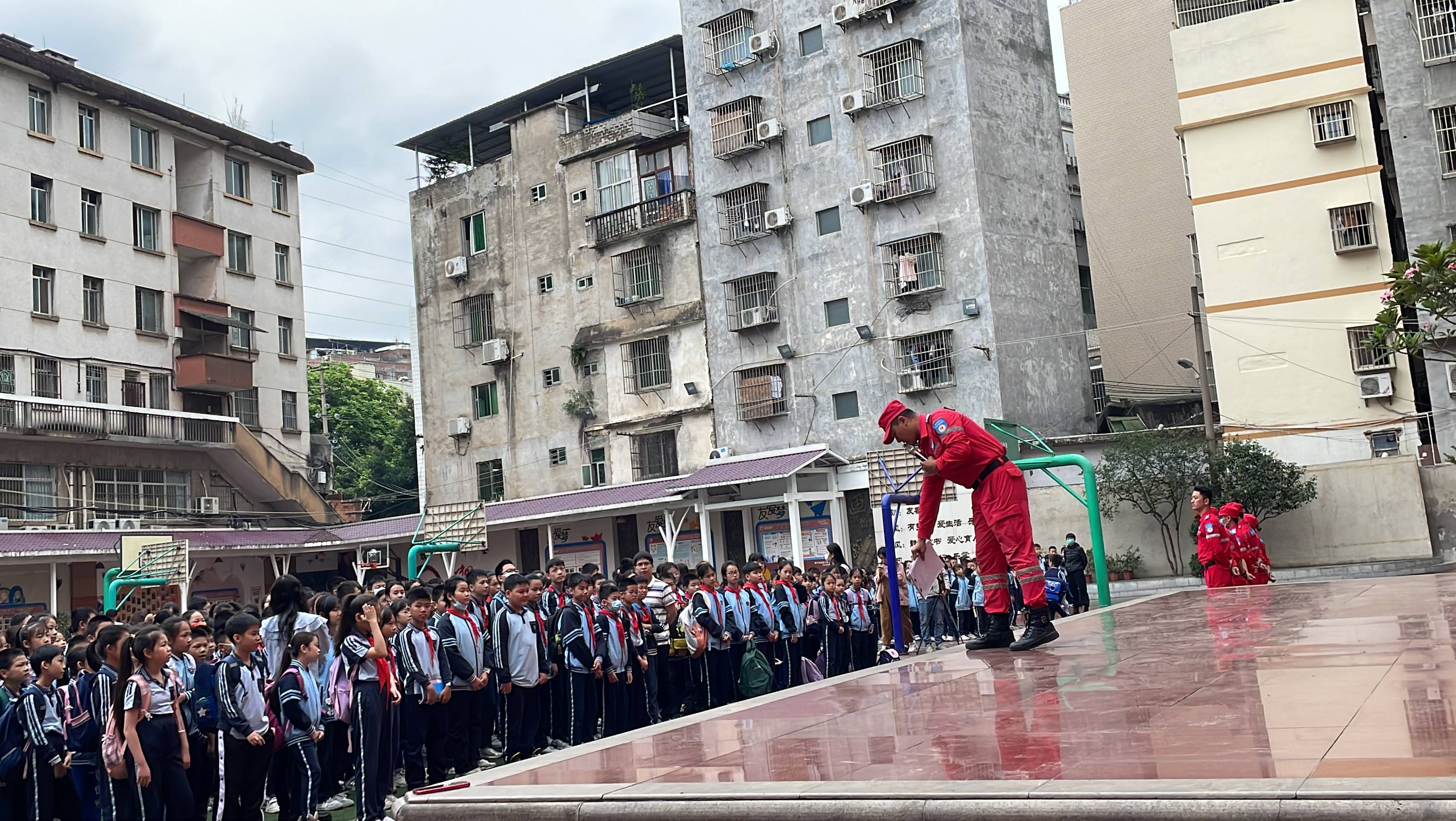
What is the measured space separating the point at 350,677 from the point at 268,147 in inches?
1468

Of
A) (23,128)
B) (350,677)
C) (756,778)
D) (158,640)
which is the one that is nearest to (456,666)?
(350,677)

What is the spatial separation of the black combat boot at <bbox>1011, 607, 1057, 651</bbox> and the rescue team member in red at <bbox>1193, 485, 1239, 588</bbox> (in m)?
5.80

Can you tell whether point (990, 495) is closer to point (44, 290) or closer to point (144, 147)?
point (44, 290)

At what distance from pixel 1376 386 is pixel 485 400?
1046 inches

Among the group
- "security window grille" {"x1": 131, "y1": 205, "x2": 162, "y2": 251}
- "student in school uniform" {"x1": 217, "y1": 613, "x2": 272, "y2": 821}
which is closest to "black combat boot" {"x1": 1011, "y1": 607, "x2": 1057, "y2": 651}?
"student in school uniform" {"x1": 217, "y1": 613, "x2": 272, "y2": 821}

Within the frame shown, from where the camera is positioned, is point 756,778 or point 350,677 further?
point 350,677

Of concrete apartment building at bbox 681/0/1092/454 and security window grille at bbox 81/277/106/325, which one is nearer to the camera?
concrete apartment building at bbox 681/0/1092/454

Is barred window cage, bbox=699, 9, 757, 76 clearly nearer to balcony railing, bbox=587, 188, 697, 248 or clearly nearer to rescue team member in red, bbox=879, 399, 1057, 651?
balcony railing, bbox=587, 188, 697, 248

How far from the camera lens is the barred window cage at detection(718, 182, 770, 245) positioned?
3850 cm

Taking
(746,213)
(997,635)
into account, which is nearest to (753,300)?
(746,213)

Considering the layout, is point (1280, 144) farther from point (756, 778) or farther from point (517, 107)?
point (756, 778)

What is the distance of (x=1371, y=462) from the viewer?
3097 centimetres

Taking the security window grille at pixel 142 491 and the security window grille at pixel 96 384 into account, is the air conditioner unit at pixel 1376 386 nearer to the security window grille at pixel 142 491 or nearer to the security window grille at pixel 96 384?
the security window grille at pixel 142 491

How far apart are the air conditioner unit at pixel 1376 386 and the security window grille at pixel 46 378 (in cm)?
3241
